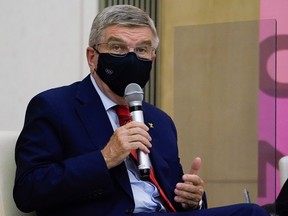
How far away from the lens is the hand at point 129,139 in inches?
94.8

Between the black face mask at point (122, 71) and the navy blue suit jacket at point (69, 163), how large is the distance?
90 millimetres

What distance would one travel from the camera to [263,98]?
5480mm

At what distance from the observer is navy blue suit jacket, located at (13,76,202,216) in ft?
8.16

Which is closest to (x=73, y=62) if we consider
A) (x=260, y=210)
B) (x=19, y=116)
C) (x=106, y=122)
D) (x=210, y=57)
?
(x=19, y=116)

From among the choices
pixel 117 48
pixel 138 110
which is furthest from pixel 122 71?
pixel 138 110

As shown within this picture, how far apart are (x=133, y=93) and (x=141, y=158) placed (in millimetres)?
287

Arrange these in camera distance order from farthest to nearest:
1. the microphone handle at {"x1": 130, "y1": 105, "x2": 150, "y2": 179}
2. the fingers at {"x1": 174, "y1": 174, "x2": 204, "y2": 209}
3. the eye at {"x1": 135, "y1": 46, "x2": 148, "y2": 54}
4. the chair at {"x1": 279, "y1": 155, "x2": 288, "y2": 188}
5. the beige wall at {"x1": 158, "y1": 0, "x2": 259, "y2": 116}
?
the beige wall at {"x1": 158, "y1": 0, "x2": 259, "y2": 116} < the chair at {"x1": 279, "y1": 155, "x2": 288, "y2": 188} < the eye at {"x1": 135, "y1": 46, "x2": 148, "y2": 54} < the fingers at {"x1": 174, "y1": 174, "x2": 204, "y2": 209} < the microphone handle at {"x1": 130, "y1": 105, "x2": 150, "y2": 179}

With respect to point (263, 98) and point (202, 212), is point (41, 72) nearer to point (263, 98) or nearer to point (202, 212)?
point (263, 98)

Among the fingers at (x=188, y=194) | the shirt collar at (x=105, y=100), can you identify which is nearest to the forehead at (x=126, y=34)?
the shirt collar at (x=105, y=100)

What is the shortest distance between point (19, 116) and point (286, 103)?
2114 millimetres

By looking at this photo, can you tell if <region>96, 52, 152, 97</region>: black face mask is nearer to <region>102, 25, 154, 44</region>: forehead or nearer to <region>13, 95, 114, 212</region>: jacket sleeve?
<region>102, 25, 154, 44</region>: forehead

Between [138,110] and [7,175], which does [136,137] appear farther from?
Result: [7,175]

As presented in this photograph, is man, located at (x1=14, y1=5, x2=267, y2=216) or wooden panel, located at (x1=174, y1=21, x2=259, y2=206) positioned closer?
man, located at (x1=14, y1=5, x2=267, y2=216)

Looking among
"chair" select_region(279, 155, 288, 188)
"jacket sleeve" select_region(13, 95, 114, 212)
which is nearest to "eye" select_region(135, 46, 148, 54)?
"jacket sleeve" select_region(13, 95, 114, 212)
